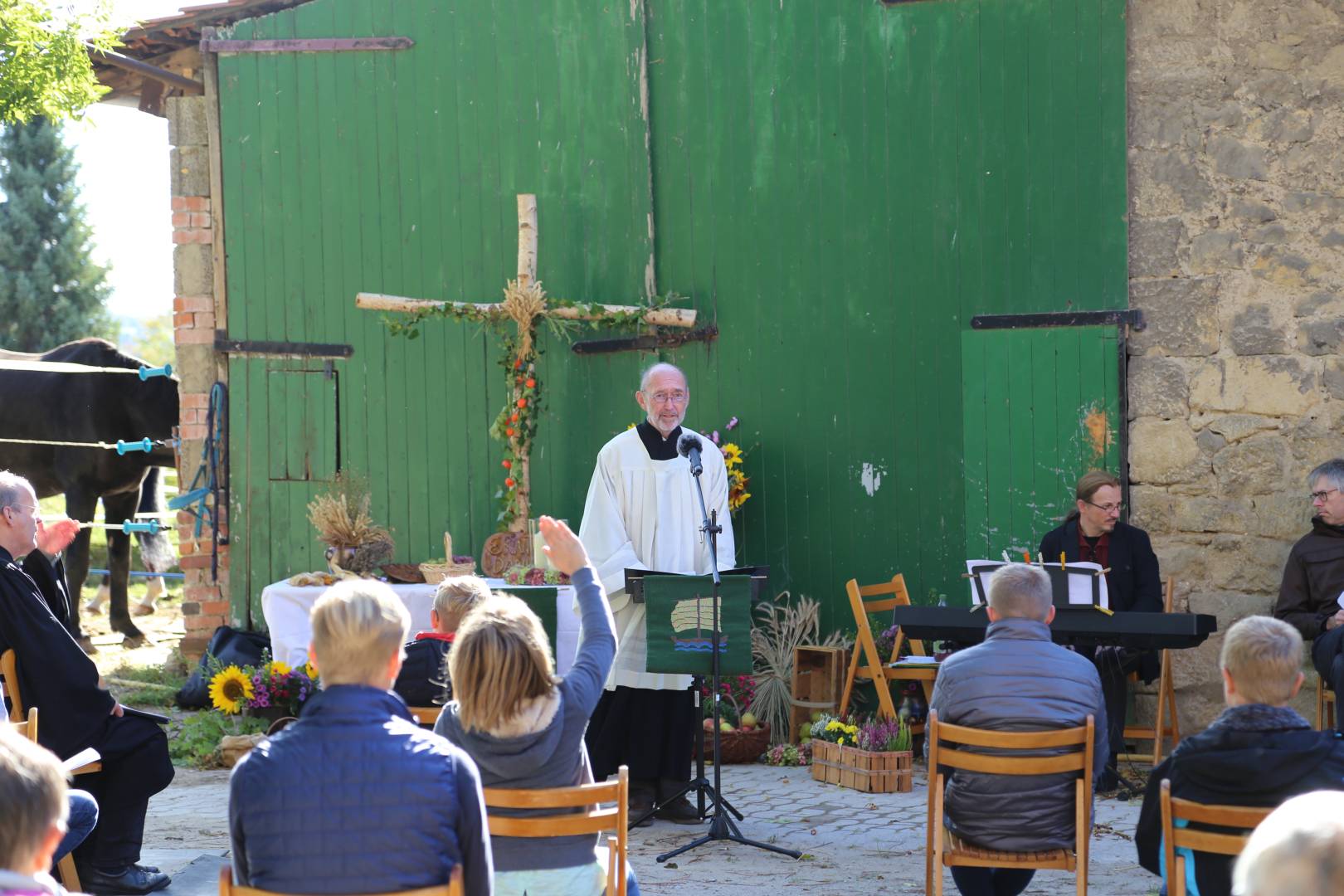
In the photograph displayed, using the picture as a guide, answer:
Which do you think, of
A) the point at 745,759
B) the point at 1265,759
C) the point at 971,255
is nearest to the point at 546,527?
the point at 1265,759

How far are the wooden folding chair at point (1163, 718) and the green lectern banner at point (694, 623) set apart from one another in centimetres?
230

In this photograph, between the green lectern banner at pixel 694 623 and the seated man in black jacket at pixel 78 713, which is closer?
the seated man in black jacket at pixel 78 713

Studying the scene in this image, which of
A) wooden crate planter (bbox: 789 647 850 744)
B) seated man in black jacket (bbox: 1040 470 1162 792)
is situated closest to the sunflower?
wooden crate planter (bbox: 789 647 850 744)

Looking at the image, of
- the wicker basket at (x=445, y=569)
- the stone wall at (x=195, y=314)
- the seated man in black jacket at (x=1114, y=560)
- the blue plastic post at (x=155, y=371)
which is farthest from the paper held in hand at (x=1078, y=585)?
the blue plastic post at (x=155, y=371)

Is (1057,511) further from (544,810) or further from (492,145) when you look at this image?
(544,810)

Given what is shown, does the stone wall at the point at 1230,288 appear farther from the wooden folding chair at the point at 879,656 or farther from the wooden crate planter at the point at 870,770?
the wooden crate planter at the point at 870,770

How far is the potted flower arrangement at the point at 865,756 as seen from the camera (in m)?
7.01

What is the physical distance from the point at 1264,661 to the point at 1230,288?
4228 millimetres

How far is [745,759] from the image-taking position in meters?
7.72

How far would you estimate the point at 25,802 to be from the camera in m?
2.38

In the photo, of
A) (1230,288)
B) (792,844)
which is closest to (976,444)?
(1230,288)

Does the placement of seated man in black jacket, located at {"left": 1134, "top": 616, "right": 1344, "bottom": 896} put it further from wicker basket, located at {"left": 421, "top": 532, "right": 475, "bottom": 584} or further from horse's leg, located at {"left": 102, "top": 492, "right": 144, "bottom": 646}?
horse's leg, located at {"left": 102, "top": 492, "right": 144, "bottom": 646}

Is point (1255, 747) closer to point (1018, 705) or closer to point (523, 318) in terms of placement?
point (1018, 705)

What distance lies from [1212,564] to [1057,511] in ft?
2.49
